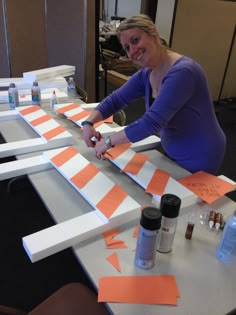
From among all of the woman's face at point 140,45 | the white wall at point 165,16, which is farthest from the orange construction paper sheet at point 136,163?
the white wall at point 165,16

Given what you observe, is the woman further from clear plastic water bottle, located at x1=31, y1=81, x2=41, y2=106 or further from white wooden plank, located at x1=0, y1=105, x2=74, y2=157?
clear plastic water bottle, located at x1=31, y1=81, x2=41, y2=106

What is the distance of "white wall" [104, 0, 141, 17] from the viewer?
247 inches

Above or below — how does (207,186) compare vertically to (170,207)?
below

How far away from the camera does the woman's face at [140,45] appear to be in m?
1.23

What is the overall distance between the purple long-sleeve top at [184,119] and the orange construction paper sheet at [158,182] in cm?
19

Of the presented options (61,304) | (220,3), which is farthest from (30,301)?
(220,3)

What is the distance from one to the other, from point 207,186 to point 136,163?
1.17 feet

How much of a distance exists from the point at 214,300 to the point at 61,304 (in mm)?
575

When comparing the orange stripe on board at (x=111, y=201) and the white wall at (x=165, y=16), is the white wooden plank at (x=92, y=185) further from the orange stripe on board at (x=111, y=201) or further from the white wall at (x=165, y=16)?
the white wall at (x=165, y=16)

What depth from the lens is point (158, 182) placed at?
4.09 feet

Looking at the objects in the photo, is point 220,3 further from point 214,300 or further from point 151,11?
point 214,300

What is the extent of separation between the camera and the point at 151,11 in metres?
6.14

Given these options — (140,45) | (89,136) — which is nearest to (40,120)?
(89,136)

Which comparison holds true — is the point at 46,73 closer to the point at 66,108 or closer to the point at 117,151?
the point at 66,108
